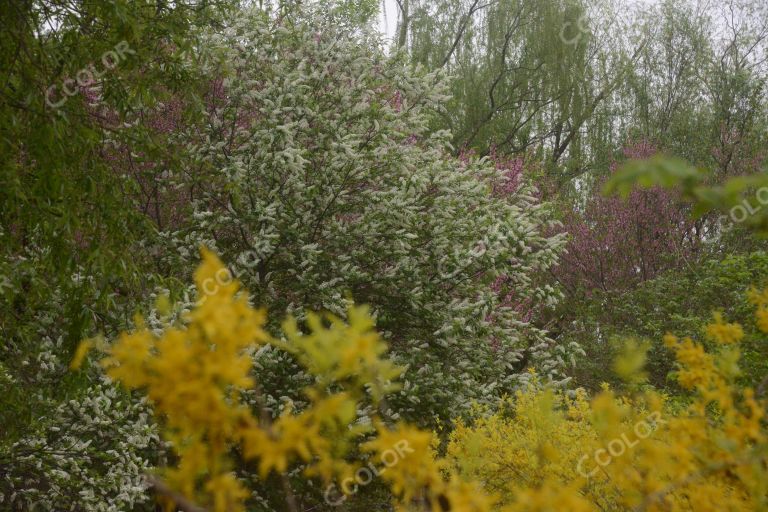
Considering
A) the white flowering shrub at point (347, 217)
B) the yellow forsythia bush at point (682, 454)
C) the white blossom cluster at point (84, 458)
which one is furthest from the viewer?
the white flowering shrub at point (347, 217)

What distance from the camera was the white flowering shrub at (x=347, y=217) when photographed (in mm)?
6738

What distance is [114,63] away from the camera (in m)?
4.30

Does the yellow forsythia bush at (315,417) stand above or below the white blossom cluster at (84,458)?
below

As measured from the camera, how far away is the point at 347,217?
760 centimetres

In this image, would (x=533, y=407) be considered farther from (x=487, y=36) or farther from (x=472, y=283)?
(x=487, y=36)

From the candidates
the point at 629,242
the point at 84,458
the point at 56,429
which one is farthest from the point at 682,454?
the point at 629,242

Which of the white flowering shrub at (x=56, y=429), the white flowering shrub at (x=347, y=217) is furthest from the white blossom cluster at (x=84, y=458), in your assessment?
the white flowering shrub at (x=347, y=217)

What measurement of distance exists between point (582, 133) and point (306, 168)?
11661mm

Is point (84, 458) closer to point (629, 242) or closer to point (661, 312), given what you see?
point (661, 312)

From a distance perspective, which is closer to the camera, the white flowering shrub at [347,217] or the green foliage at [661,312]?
the white flowering shrub at [347,217]

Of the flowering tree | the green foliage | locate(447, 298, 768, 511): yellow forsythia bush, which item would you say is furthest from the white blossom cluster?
the flowering tree

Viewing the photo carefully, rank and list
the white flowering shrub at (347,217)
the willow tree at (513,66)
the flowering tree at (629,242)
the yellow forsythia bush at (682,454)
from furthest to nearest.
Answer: the willow tree at (513,66)
the flowering tree at (629,242)
the white flowering shrub at (347,217)
the yellow forsythia bush at (682,454)

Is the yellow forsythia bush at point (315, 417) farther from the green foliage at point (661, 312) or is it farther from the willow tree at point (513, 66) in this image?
the willow tree at point (513, 66)

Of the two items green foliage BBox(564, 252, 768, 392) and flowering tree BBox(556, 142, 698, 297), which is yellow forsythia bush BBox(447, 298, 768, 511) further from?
flowering tree BBox(556, 142, 698, 297)
